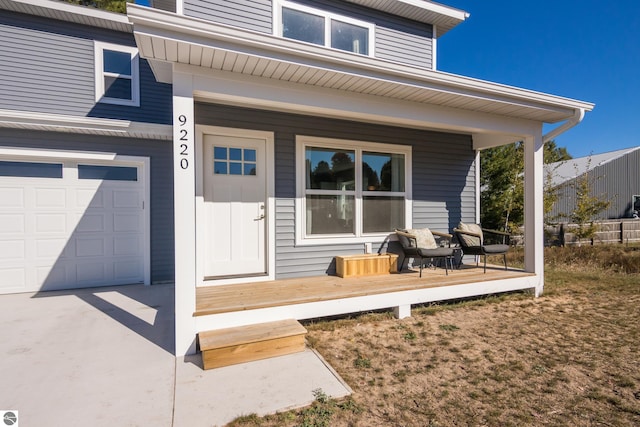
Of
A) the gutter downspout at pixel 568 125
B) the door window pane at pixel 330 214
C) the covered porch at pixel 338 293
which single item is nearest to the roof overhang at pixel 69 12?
the door window pane at pixel 330 214

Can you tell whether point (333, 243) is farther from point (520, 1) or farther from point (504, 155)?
point (504, 155)

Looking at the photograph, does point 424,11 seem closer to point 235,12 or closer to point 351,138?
point 351,138

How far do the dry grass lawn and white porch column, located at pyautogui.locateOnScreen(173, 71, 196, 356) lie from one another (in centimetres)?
115

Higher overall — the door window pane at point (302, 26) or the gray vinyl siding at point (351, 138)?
the door window pane at point (302, 26)

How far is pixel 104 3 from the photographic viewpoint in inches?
375

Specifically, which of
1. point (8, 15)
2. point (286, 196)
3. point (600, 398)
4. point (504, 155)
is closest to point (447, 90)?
point (286, 196)

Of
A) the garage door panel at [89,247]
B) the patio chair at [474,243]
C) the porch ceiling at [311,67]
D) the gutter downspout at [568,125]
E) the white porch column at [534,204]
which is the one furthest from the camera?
the garage door panel at [89,247]

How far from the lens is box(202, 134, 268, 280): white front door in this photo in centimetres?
409

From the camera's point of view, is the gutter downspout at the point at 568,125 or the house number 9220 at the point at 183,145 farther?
the gutter downspout at the point at 568,125

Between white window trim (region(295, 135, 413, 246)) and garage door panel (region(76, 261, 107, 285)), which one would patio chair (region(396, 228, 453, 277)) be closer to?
white window trim (region(295, 135, 413, 246))

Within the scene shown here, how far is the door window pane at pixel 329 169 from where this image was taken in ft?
14.9

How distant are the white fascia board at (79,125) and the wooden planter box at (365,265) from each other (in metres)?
3.38

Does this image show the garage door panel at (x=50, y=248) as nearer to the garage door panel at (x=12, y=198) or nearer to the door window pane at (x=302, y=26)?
the garage door panel at (x=12, y=198)

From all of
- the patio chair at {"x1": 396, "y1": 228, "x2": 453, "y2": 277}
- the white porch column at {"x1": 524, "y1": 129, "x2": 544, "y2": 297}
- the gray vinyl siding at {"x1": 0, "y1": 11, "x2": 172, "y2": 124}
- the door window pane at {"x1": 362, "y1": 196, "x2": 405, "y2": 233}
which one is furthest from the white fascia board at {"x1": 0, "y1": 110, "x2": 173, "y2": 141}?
the white porch column at {"x1": 524, "y1": 129, "x2": 544, "y2": 297}
